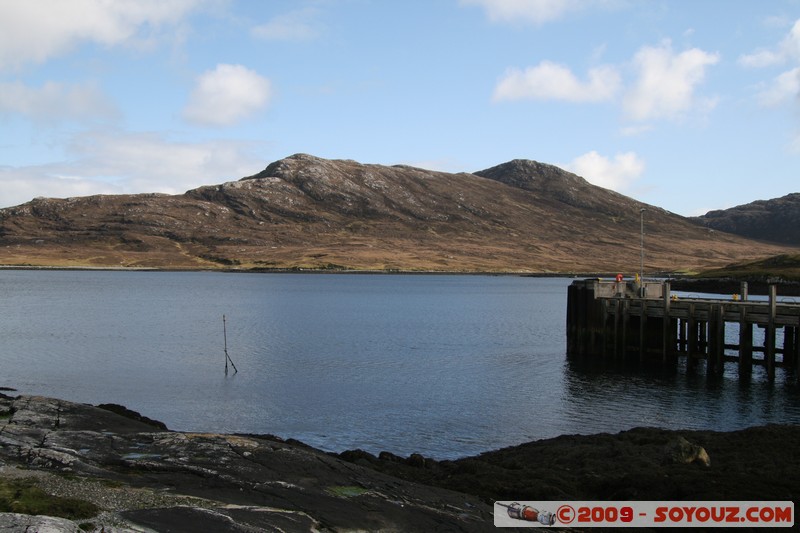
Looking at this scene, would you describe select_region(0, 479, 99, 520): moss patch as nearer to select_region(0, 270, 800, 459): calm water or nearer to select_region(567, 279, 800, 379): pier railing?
select_region(0, 270, 800, 459): calm water

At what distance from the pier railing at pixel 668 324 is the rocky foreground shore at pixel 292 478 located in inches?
801

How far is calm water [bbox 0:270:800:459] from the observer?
3791 cm

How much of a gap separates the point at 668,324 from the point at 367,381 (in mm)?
22350

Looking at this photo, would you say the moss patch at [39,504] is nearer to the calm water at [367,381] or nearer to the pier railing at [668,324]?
the calm water at [367,381]

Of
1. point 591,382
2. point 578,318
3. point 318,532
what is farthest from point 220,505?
point 578,318

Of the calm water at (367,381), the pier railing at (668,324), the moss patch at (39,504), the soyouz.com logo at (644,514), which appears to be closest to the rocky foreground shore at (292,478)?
the moss patch at (39,504)

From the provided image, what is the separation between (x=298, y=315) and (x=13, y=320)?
34.9m

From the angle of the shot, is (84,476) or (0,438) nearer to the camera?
(84,476)

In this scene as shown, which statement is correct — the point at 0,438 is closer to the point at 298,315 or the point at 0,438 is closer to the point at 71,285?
the point at 298,315

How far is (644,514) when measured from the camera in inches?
829

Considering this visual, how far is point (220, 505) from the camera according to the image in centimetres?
1705

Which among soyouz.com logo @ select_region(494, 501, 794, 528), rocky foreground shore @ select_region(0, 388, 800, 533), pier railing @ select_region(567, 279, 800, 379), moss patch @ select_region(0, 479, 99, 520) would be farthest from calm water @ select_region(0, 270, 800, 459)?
moss patch @ select_region(0, 479, 99, 520)

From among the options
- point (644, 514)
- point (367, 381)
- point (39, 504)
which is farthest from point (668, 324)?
point (39, 504)

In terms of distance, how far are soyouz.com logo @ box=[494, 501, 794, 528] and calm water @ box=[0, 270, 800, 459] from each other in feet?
37.6
